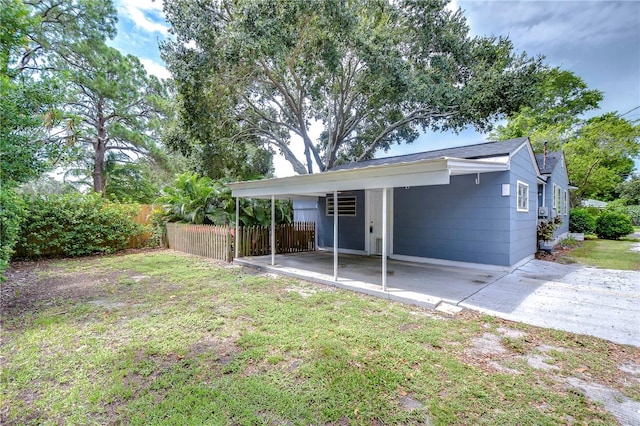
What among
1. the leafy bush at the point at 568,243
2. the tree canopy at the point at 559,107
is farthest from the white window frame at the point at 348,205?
the tree canopy at the point at 559,107

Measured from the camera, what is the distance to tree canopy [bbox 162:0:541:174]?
9195 millimetres

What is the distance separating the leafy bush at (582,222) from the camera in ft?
50.7

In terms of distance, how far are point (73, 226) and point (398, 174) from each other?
10430mm

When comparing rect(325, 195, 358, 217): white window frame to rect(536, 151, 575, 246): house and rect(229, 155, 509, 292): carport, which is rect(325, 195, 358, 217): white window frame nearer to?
rect(229, 155, 509, 292): carport

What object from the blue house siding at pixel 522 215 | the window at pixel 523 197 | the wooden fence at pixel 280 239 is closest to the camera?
the blue house siding at pixel 522 215

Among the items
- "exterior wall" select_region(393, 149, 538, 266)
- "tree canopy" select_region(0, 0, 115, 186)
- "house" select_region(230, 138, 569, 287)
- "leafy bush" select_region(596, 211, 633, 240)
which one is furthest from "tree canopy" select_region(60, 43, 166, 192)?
"leafy bush" select_region(596, 211, 633, 240)

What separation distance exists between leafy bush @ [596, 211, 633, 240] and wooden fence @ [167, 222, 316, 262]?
15314mm

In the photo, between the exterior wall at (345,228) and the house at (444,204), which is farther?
the exterior wall at (345,228)

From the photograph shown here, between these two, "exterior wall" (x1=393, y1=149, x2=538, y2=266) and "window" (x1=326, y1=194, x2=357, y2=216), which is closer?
"exterior wall" (x1=393, y1=149, x2=538, y2=266)

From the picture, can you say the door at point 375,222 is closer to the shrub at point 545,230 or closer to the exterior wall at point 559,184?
the shrub at point 545,230

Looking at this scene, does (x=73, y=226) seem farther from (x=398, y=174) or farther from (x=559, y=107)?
(x=559, y=107)

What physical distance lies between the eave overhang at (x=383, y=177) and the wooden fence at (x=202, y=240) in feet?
7.17

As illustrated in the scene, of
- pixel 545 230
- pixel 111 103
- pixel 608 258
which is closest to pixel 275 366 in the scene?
pixel 545 230

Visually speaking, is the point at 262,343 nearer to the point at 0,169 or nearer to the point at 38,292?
the point at 0,169
